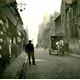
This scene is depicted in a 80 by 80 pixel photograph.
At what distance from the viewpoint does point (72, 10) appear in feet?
87.4

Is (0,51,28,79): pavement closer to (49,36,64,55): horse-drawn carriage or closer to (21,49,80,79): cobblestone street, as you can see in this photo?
(21,49,80,79): cobblestone street

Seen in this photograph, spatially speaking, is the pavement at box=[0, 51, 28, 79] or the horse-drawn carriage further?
the horse-drawn carriage

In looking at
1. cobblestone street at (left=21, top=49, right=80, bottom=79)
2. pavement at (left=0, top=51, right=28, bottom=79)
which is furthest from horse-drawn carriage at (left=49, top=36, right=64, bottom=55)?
pavement at (left=0, top=51, right=28, bottom=79)

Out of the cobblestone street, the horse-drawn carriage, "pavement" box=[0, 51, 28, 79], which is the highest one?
the horse-drawn carriage

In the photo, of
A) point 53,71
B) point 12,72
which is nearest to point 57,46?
point 53,71

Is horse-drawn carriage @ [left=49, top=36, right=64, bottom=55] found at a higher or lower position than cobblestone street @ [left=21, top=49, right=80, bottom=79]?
higher

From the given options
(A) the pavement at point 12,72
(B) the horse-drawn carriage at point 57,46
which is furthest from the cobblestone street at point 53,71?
(B) the horse-drawn carriage at point 57,46

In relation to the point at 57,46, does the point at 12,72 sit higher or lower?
lower

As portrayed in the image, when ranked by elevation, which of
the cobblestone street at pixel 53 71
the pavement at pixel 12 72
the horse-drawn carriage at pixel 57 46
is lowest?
the cobblestone street at pixel 53 71

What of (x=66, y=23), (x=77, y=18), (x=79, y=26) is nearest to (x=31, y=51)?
(x=79, y=26)

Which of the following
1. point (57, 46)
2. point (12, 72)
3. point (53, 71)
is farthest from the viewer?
point (57, 46)

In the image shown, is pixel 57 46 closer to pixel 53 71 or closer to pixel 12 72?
pixel 53 71

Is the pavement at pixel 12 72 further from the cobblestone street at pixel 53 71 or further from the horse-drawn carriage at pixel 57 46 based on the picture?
the horse-drawn carriage at pixel 57 46

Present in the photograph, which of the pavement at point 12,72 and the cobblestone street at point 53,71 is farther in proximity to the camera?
the cobblestone street at point 53,71
